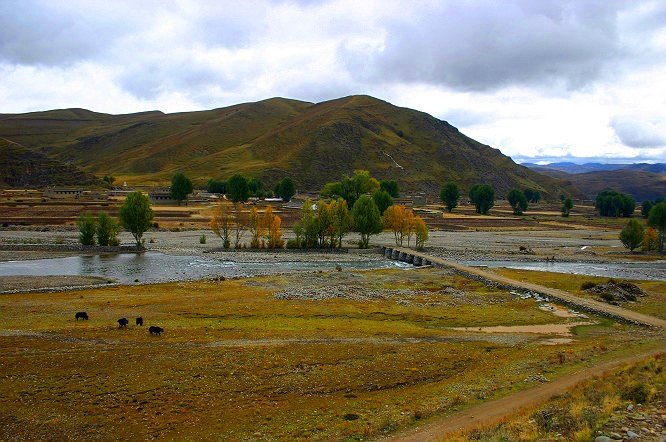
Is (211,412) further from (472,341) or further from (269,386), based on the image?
(472,341)

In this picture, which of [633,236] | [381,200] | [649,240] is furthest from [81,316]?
[649,240]

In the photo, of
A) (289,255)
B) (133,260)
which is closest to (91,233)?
(133,260)

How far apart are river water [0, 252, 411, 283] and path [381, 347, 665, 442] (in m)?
51.8

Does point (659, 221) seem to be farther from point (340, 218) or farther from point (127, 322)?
point (127, 322)

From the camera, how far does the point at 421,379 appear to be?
2962 centimetres

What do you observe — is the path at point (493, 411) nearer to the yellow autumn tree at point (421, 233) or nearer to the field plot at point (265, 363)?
the field plot at point (265, 363)

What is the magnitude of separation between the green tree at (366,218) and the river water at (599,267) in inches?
976

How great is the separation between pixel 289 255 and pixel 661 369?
76.5 m

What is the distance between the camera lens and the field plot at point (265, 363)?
23.9 meters

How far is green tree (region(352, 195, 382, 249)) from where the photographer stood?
110938 millimetres

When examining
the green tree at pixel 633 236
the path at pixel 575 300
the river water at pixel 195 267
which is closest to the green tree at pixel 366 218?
the river water at pixel 195 267

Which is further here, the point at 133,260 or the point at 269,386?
the point at 133,260

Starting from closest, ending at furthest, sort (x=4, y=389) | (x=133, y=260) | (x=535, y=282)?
(x=4, y=389)
(x=535, y=282)
(x=133, y=260)

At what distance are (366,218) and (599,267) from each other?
151 ft
